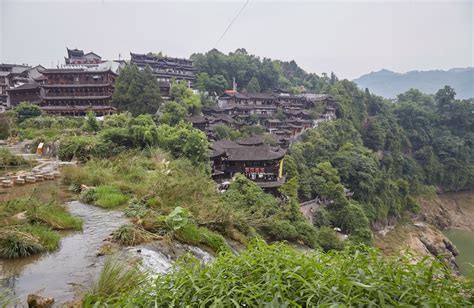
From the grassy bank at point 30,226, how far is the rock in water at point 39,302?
202 centimetres

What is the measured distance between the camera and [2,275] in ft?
16.9

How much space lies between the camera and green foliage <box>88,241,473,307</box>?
253 centimetres

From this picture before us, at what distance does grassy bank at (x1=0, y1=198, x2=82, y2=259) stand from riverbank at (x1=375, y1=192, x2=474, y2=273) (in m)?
29.1

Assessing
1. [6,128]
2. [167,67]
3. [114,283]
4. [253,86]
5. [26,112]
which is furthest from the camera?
[253,86]

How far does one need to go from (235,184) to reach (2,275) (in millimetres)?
14725

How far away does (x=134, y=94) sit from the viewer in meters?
31.9

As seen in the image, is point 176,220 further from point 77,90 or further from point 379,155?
point 379,155

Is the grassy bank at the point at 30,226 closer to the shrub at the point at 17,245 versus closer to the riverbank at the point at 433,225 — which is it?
the shrub at the point at 17,245

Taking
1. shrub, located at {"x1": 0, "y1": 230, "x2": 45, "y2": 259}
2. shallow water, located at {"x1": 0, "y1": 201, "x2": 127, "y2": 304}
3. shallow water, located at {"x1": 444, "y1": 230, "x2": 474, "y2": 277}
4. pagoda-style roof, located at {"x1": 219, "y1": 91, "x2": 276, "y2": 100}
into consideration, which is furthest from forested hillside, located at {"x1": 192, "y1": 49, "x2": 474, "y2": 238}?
shrub, located at {"x1": 0, "y1": 230, "x2": 45, "y2": 259}

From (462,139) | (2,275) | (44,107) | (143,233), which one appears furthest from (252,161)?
(462,139)

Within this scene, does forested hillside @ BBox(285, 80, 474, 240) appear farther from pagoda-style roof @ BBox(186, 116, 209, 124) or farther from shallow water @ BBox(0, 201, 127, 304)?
shallow water @ BBox(0, 201, 127, 304)

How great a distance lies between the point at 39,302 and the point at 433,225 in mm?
47165

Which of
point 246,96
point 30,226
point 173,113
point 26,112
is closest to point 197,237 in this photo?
point 30,226

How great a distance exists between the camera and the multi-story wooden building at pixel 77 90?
34.8 metres
